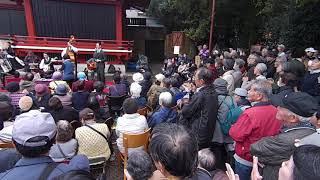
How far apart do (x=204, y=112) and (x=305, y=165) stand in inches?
88.6

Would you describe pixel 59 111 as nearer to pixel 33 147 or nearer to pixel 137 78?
pixel 137 78

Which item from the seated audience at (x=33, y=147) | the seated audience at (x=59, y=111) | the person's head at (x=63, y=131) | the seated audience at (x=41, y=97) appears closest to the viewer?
the seated audience at (x=33, y=147)

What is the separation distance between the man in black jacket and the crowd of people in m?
0.01

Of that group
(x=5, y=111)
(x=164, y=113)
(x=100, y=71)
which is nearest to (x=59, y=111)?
(x=5, y=111)

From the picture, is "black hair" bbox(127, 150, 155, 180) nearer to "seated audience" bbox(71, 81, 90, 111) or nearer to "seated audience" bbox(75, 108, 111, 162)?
"seated audience" bbox(75, 108, 111, 162)

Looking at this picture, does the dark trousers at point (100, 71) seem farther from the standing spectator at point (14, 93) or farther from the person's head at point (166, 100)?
the person's head at point (166, 100)

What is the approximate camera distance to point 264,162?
2.40 m

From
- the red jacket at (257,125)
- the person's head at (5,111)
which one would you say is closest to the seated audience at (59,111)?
the person's head at (5,111)

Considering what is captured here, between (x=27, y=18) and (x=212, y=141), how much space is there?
545 inches

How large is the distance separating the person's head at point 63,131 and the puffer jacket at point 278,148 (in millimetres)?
1980

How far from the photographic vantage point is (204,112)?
3.61 metres

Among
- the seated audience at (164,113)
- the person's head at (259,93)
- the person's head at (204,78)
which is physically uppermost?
the person's head at (204,78)

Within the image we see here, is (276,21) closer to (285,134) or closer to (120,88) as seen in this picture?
(120,88)

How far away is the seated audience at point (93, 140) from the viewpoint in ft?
12.0
